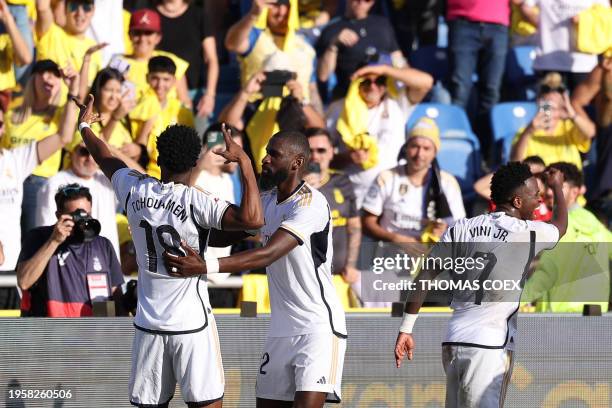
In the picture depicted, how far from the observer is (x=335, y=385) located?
645 centimetres

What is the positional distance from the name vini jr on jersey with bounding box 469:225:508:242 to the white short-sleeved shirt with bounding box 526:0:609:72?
6222 mm

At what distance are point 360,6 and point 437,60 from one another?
1400mm

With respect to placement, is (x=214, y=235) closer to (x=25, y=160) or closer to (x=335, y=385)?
(x=335, y=385)

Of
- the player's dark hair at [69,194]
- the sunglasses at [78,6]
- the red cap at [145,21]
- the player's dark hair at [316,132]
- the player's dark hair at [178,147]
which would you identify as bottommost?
the player's dark hair at [69,194]

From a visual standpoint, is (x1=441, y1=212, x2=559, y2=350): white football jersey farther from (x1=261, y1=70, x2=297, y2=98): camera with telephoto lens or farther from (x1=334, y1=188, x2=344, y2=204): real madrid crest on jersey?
(x1=261, y1=70, x2=297, y2=98): camera with telephoto lens

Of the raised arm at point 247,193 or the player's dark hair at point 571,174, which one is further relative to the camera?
the player's dark hair at point 571,174

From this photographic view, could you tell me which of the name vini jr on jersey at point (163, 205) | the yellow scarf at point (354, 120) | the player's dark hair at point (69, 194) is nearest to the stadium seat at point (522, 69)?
the yellow scarf at point (354, 120)

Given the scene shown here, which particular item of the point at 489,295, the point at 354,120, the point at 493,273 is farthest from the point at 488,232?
the point at 354,120

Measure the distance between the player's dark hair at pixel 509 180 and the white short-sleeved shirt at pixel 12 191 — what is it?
462 cm

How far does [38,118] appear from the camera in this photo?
10.7 m

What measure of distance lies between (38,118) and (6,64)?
85 cm

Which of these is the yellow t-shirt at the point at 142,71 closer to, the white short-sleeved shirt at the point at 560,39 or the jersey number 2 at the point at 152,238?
the white short-sleeved shirt at the point at 560,39

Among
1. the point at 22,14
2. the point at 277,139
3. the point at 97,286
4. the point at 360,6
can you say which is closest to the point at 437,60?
the point at 360,6

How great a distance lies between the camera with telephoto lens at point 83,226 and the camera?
8047 mm
